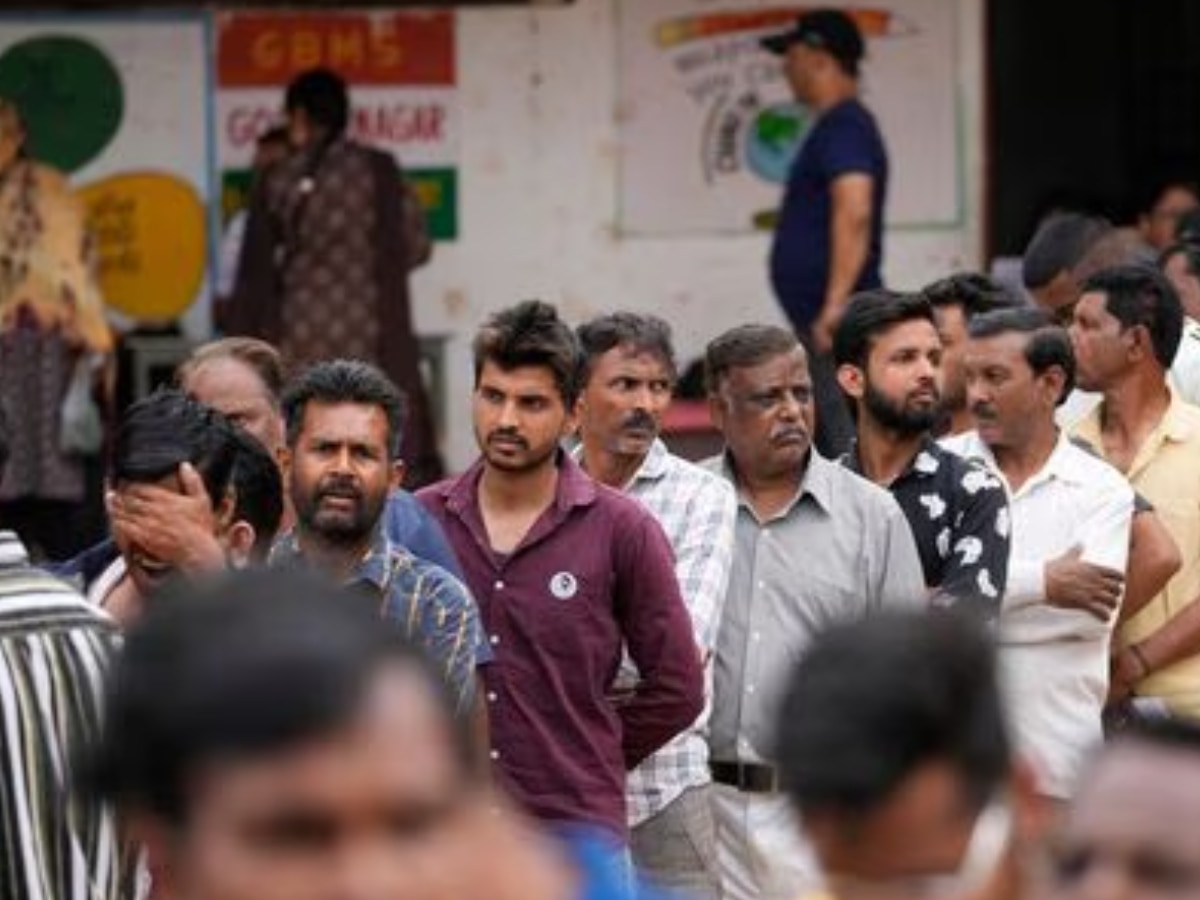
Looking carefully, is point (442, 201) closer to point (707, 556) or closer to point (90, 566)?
point (707, 556)

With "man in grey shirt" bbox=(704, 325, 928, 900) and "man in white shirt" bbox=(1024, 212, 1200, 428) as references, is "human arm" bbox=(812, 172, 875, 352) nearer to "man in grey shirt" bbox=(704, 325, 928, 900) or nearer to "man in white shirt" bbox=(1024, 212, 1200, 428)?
"man in white shirt" bbox=(1024, 212, 1200, 428)

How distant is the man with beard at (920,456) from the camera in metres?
9.05

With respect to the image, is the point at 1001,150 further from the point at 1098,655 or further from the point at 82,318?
the point at 1098,655

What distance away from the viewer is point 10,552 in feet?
20.5

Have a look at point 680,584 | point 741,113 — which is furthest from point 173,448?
point 741,113

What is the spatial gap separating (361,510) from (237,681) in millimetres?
4566

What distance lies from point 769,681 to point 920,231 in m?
5.54

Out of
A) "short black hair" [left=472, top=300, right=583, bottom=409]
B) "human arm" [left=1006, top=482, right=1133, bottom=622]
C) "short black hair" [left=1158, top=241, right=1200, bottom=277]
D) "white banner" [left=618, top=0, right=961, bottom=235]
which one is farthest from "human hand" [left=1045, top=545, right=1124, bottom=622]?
"white banner" [left=618, top=0, right=961, bottom=235]

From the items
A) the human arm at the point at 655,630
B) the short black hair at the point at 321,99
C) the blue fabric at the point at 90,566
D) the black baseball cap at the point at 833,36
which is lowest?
the human arm at the point at 655,630

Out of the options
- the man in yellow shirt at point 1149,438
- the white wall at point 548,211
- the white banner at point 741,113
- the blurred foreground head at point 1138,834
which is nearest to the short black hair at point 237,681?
the blurred foreground head at point 1138,834

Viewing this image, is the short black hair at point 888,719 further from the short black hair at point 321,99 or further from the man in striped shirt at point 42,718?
the short black hair at point 321,99

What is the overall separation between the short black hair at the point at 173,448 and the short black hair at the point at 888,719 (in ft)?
10.6

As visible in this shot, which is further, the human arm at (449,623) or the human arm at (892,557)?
the human arm at (892,557)

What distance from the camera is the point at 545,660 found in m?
8.36
